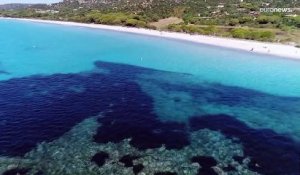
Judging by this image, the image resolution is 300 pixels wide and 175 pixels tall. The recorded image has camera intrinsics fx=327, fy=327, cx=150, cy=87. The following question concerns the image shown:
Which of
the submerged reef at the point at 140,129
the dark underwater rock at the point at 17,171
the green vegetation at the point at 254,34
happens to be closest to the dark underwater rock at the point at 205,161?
the submerged reef at the point at 140,129

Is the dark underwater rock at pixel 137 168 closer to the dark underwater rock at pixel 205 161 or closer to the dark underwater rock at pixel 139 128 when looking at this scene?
the dark underwater rock at pixel 139 128

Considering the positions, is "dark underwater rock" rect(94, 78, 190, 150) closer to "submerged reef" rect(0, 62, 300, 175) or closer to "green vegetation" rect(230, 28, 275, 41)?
"submerged reef" rect(0, 62, 300, 175)

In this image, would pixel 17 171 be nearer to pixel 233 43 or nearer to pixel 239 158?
pixel 239 158

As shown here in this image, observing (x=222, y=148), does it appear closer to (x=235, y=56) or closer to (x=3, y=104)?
(x=3, y=104)

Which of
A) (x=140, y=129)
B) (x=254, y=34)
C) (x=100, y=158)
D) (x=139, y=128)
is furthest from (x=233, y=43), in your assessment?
(x=100, y=158)

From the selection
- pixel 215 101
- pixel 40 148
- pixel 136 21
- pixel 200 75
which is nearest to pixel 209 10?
pixel 136 21

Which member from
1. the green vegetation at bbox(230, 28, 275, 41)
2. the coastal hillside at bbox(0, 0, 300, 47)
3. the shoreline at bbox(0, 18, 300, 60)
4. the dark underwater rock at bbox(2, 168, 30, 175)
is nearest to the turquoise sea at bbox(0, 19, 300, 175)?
the dark underwater rock at bbox(2, 168, 30, 175)
